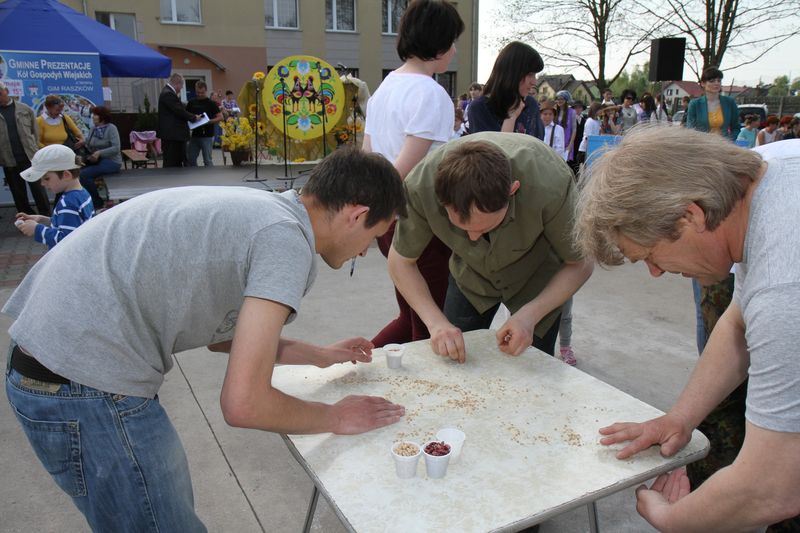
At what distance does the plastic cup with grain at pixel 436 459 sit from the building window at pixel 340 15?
22.1 meters

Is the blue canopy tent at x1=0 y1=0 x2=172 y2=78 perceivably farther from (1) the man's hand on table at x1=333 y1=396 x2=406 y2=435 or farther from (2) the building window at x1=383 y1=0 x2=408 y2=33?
(2) the building window at x1=383 y1=0 x2=408 y2=33

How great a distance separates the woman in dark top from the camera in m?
3.10

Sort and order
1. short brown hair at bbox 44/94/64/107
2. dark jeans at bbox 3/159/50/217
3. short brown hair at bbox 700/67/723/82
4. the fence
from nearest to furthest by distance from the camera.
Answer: short brown hair at bbox 700/67/723/82 → dark jeans at bbox 3/159/50/217 → short brown hair at bbox 44/94/64/107 → the fence

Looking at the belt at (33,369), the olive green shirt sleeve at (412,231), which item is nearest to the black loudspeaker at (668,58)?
the olive green shirt sleeve at (412,231)

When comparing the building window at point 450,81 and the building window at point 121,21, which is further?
the building window at point 450,81

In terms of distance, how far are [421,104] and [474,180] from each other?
0.98m

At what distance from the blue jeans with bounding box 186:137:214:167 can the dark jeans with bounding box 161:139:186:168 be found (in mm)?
130

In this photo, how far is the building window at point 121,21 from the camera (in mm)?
18688

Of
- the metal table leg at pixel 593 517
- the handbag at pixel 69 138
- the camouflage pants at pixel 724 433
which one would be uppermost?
the handbag at pixel 69 138

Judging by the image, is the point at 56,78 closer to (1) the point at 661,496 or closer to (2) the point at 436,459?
(2) the point at 436,459

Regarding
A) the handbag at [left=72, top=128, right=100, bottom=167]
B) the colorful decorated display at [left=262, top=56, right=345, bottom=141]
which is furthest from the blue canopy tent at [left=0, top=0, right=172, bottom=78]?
the colorful decorated display at [left=262, top=56, right=345, bottom=141]

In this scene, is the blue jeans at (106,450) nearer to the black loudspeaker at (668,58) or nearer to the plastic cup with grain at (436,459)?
the plastic cup with grain at (436,459)

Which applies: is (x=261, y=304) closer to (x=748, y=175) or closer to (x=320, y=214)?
(x=320, y=214)

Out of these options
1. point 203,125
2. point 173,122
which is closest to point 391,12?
point 203,125
